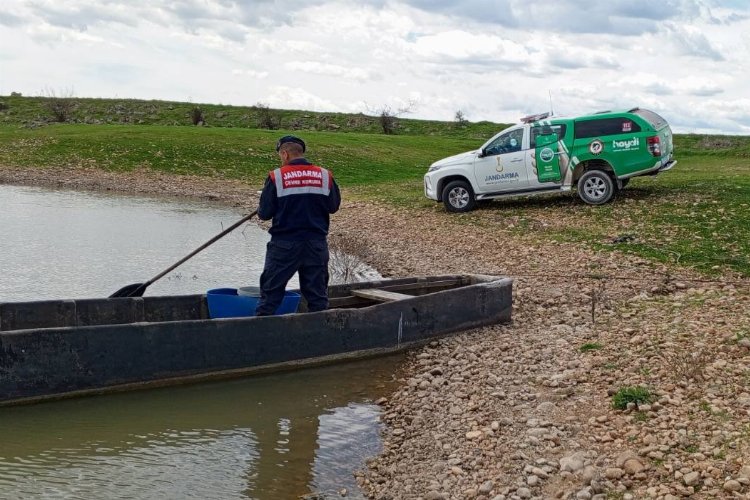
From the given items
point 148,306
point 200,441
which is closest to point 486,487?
point 200,441

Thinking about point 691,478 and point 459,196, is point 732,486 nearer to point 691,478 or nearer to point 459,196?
point 691,478

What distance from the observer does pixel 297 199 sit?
973cm

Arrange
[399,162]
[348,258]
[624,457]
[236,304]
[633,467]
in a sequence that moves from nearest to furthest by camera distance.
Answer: [633,467]
[624,457]
[236,304]
[348,258]
[399,162]

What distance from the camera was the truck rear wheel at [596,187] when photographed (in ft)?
64.7

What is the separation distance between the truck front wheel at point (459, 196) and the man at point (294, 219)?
11.3m

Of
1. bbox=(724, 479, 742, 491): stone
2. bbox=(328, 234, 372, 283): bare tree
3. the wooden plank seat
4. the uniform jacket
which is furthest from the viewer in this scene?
bbox=(328, 234, 372, 283): bare tree

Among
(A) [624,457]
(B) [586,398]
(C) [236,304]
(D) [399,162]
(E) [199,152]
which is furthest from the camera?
(D) [399,162]

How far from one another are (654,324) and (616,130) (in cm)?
960

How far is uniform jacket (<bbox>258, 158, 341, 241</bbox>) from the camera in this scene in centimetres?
967

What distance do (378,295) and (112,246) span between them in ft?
28.9

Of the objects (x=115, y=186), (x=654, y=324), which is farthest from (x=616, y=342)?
(x=115, y=186)

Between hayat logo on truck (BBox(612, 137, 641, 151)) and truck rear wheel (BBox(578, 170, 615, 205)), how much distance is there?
0.73m

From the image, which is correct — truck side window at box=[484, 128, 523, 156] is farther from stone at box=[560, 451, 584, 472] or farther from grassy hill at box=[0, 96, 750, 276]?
stone at box=[560, 451, 584, 472]

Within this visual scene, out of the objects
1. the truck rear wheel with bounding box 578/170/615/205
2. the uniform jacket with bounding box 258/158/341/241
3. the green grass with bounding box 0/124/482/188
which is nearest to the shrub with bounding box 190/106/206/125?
the green grass with bounding box 0/124/482/188
